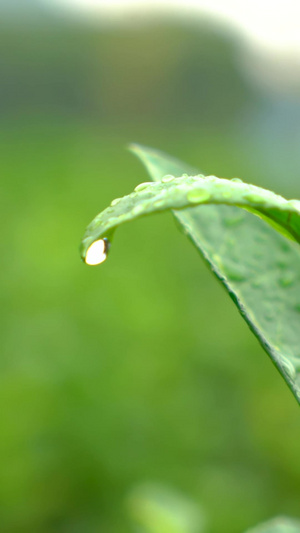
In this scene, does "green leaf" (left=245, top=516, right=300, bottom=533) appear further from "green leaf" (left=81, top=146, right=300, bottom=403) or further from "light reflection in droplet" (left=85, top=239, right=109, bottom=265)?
"light reflection in droplet" (left=85, top=239, right=109, bottom=265)

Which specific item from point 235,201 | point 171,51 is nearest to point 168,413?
point 235,201

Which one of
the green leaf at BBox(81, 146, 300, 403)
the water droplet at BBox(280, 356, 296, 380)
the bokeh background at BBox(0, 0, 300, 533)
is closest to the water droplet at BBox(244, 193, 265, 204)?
the green leaf at BBox(81, 146, 300, 403)

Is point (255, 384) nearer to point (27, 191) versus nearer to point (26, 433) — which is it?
point (26, 433)

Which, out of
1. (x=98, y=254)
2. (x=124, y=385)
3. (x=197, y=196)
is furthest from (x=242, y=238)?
(x=124, y=385)

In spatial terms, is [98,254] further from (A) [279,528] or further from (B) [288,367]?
(A) [279,528]

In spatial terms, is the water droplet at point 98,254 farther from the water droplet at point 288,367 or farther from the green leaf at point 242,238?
the water droplet at point 288,367

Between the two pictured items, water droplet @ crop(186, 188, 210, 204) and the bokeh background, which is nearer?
water droplet @ crop(186, 188, 210, 204)

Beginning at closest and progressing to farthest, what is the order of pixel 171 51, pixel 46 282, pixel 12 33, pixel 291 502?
pixel 291 502 → pixel 46 282 → pixel 12 33 → pixel 171 51

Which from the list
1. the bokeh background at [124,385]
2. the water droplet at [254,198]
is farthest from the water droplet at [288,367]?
the bokeh background at [124,385]
